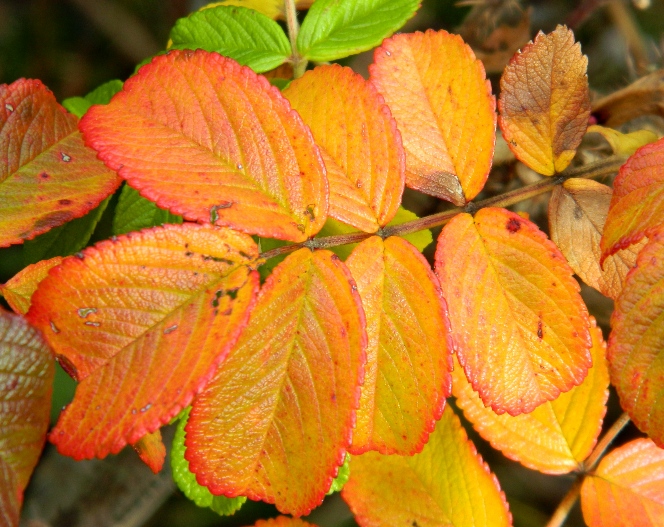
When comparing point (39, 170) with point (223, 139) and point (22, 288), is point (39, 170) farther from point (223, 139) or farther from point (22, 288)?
point (223, 139)

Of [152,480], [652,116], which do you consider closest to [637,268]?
[652,116]

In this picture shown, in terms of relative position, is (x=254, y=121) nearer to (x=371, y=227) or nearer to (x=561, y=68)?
(x=371, y=227)

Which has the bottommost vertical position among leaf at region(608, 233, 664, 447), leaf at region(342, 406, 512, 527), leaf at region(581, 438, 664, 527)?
leaf at region(581, 438, 664, 527)

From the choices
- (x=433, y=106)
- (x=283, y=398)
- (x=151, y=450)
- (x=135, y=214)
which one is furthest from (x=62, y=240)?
(x=433, y=106)

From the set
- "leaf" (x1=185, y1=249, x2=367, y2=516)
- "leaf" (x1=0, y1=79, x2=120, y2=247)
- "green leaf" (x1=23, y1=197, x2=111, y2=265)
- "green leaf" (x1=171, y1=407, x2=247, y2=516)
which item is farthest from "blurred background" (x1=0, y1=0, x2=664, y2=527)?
"leaf" (x1=185, y1=249, x2=367, y2=516)

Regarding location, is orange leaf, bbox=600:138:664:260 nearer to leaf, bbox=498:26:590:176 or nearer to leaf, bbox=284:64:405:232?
leaf, bbox=498:26:590:176

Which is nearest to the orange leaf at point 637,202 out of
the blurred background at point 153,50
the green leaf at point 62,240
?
the blurred background at point 153,50
